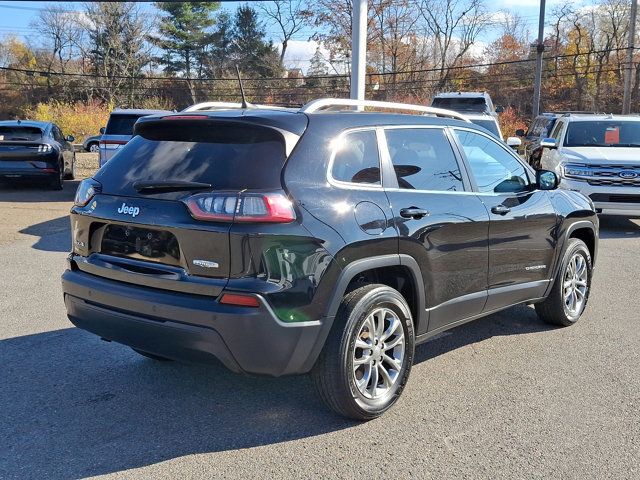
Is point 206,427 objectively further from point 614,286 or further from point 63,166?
point 63,166

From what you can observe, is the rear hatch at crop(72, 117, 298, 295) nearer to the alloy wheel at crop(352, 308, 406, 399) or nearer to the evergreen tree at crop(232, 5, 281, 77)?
the alloy wheel at crop(352, 308, 406, 399)

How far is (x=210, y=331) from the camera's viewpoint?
3336 mm

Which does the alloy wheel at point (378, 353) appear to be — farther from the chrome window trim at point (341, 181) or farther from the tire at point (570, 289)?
the tire at point (570, 289)

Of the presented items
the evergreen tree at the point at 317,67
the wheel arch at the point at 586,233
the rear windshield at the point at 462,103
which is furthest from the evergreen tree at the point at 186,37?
the wheel arch at the point at 586,233

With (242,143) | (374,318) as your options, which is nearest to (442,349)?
(374,318)

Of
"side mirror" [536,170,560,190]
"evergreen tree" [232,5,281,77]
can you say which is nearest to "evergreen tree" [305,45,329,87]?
"evergreen tree" [232,5,281,77]

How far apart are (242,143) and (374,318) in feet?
4.27

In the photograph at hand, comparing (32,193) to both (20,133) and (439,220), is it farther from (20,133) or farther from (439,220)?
(439,220)

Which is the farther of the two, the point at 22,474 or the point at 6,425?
the point at 6,425

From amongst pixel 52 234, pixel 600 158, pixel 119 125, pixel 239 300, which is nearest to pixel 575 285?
pixel 239 300

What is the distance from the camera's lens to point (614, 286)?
295 inches

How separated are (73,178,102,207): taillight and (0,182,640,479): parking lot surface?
1261mm

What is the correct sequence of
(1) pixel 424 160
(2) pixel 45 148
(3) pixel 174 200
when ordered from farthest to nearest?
(2) pixel 45 148, (1) pixel 424 160, (3) pixel 174 200

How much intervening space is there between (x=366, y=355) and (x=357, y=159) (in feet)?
3.89
